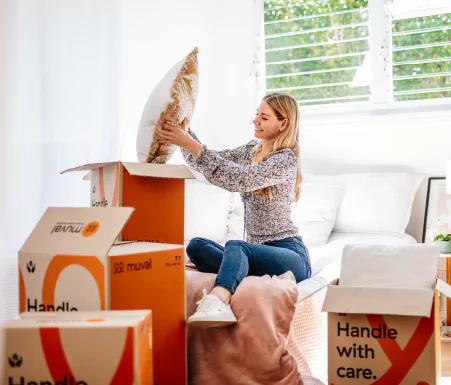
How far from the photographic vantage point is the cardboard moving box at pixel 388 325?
1.48 m

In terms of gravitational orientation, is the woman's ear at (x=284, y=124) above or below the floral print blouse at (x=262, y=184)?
above

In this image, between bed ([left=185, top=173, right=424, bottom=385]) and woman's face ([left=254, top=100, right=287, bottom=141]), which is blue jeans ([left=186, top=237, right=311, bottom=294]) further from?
woman's face ([left=254, top=100, right=287, bottom=141])

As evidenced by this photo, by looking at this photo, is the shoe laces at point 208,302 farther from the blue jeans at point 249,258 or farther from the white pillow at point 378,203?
the white pillow at point 378,203

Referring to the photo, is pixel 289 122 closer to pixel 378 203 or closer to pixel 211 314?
pixel 211 314

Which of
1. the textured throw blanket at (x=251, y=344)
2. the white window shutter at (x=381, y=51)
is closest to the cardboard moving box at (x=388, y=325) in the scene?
the textured throw blanket at (x=251, y=344)

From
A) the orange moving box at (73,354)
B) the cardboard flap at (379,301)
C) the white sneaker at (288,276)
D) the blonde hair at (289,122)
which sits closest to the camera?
the orange moving box at (73,354)

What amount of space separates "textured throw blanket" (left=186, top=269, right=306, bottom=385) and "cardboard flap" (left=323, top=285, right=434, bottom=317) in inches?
6.2

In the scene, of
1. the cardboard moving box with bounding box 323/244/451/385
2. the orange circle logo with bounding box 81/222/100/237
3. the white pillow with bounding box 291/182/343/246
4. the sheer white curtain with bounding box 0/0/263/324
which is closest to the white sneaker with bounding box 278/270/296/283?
the cardboard moving box with bounding box 323/244/451/385

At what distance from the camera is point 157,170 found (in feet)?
5.39

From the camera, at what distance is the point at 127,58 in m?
3.00

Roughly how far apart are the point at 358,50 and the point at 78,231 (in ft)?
8.66

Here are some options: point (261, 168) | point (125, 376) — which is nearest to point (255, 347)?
point (125, 376)

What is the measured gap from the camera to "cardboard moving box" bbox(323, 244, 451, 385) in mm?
1477

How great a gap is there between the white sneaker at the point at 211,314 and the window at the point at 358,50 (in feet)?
7.58
